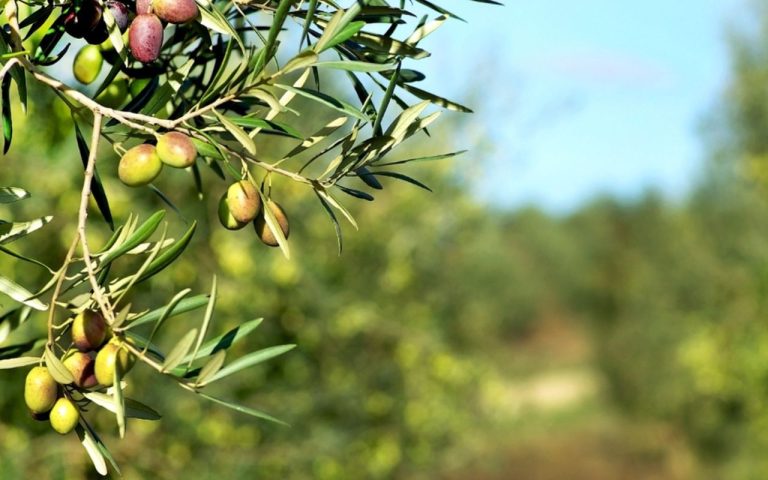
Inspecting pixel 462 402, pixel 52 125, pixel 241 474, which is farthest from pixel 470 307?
pixel 52 125

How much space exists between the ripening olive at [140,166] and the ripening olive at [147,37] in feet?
0.18

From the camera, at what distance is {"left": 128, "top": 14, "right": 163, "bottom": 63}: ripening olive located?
0.60m

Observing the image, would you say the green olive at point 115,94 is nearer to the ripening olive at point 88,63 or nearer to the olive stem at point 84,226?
the ripening olive at point 88,63

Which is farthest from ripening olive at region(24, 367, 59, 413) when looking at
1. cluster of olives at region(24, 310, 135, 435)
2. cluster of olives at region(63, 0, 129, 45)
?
cluster of olives at region(63, 0, 129, 45)

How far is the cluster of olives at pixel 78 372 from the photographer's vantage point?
→ 58cm

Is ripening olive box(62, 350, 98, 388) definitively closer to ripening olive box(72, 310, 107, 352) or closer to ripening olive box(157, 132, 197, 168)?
ripening olive box(72, 310, 107, 352)

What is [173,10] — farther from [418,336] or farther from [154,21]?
[418,336]

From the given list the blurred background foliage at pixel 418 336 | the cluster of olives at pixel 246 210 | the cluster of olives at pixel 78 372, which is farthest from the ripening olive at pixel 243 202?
the blurred background foliage at pixel 418 336

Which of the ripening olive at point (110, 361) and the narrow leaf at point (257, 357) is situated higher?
the narrow leaf at point (257, 357)

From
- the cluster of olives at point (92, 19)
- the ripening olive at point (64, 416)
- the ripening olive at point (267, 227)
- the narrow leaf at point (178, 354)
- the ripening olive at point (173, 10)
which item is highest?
the ripening olive at point (173, 10)

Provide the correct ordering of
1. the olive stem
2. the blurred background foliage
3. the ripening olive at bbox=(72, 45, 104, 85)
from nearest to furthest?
the olive stem, the ripening olive at bbox=(72, 45, 104, 85), the blurred background foliage

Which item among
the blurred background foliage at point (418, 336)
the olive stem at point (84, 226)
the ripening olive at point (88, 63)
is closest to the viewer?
A: the olive stem at point (84, 226)

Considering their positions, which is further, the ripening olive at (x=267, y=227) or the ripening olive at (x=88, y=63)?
the ripening olive at (x=88, y=63)

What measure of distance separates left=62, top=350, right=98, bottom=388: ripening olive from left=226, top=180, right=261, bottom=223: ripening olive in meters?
0.13
